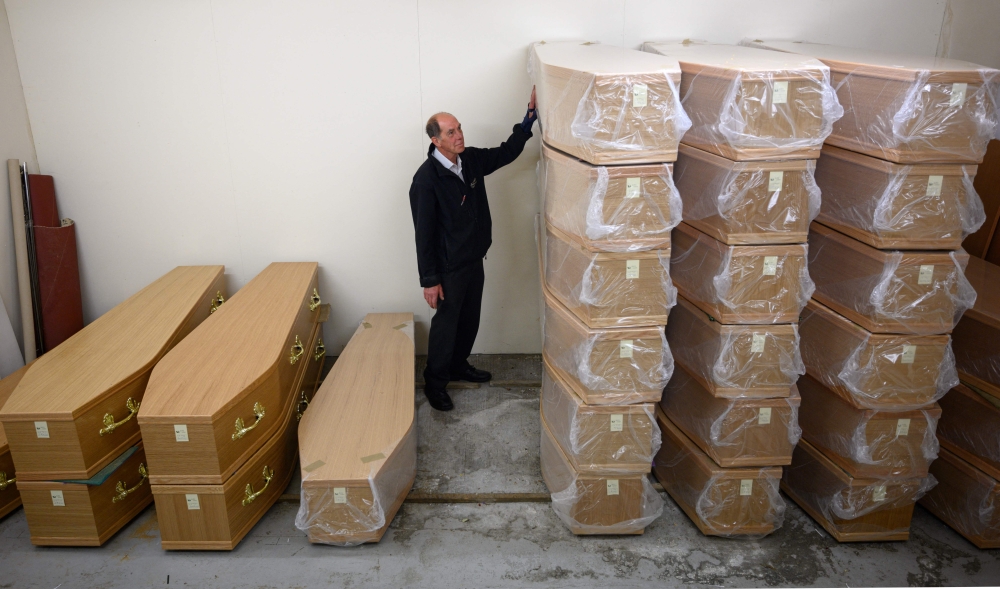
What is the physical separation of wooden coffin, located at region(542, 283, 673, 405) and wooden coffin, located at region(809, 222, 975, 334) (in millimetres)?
771

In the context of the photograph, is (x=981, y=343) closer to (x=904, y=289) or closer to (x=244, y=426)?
(x=904, y=289)

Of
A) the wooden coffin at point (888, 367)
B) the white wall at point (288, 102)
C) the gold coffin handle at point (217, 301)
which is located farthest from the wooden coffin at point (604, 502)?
the gold coffin handle at point (217, 301)

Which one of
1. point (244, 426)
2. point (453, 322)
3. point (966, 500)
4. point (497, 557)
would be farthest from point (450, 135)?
point (966, 500)

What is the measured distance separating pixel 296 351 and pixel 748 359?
2.10 metres

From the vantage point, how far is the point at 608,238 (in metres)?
2.50

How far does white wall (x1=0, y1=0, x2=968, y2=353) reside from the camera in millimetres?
3670

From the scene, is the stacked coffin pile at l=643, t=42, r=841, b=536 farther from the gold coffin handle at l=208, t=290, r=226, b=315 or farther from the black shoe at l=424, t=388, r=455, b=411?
the gold coffin handle at l=208, t=290, r=226, b=315

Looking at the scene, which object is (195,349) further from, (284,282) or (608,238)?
(608,238)

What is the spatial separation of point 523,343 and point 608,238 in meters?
1.94

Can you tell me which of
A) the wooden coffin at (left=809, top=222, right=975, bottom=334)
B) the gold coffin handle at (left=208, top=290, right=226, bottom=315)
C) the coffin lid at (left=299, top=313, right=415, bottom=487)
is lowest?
the coffin lid at (left=299, top=313, right=415, bottom=487)

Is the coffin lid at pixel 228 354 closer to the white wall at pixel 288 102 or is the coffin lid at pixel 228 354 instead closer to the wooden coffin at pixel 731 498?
the white wall at pixel 288 102

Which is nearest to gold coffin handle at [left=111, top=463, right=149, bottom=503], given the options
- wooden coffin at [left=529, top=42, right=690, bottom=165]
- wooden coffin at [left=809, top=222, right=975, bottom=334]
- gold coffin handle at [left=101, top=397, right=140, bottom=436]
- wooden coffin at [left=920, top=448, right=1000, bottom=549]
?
gold coffin handle at [left=101, top=397, right=140, bottom=436]

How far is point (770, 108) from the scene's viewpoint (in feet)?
7.87

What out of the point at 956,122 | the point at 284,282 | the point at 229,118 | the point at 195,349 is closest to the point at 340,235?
the point at 284,282
